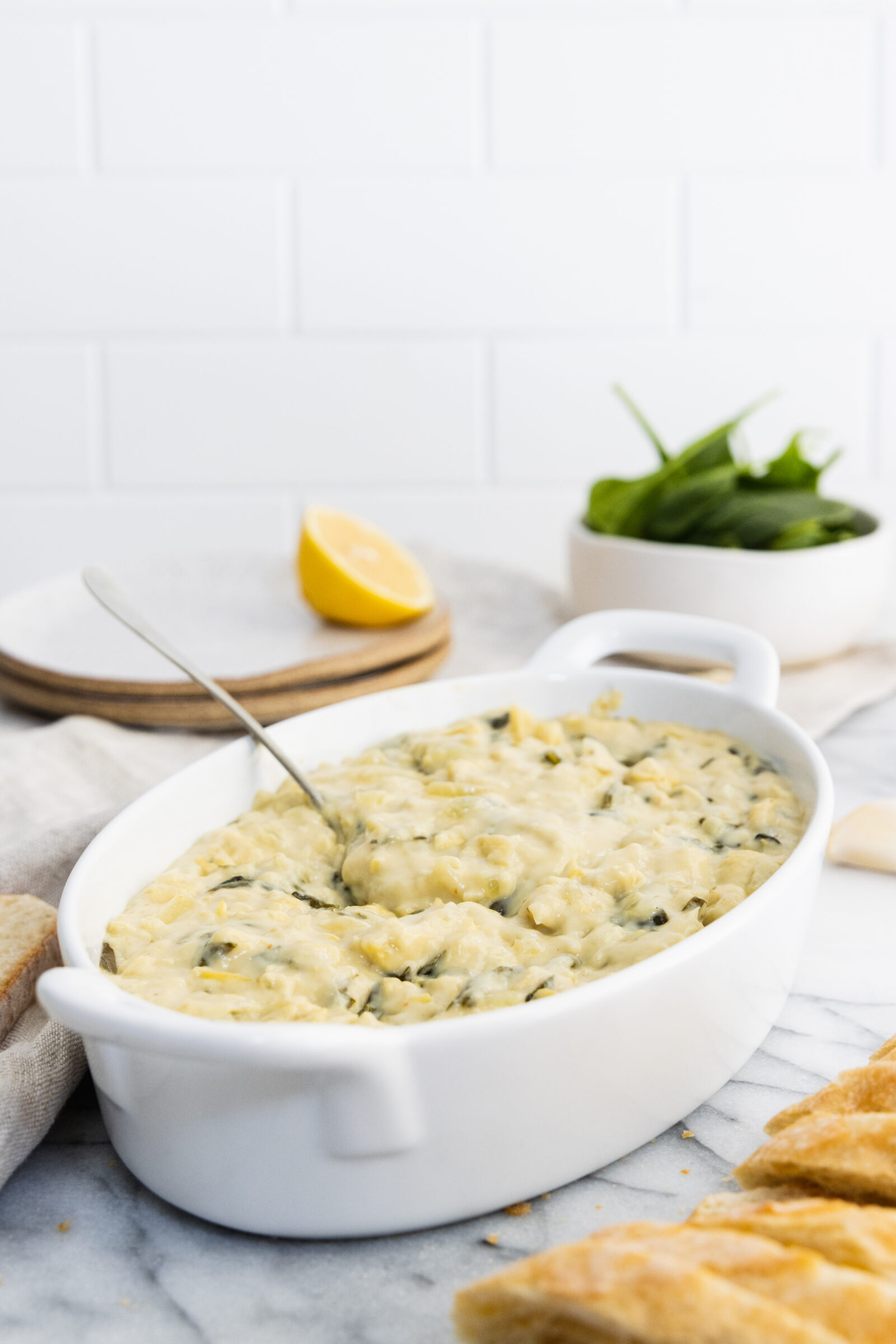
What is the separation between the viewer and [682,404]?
8.73 feet

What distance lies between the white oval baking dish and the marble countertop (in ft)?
0.06

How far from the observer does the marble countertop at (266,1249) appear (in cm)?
73

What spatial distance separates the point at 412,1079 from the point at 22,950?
1.48 feet

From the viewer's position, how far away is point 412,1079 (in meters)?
0.69

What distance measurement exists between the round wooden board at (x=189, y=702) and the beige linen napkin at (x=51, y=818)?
2cm

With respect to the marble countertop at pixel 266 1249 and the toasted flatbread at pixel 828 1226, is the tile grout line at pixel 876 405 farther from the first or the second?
the toasted flatbread at pixel 828 1226

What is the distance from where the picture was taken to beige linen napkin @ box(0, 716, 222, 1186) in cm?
86

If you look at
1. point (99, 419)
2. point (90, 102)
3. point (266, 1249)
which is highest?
point (90, 102)

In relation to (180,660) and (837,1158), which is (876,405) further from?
(837,1158)

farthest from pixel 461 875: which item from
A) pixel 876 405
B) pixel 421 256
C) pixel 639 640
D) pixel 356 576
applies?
pixel 876 405

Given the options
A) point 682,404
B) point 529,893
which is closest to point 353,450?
point 682,404

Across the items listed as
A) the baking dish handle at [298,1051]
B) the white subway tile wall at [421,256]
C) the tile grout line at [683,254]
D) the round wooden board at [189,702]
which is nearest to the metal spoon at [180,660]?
the round wooden board at [189,702]

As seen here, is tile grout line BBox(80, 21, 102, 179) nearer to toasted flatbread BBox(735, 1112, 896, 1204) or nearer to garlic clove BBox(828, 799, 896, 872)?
garlic clove BBox(828, 799, 896, 872)

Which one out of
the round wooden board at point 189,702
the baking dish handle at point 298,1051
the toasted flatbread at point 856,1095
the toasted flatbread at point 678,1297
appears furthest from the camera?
the round wooden board at point 189,702
